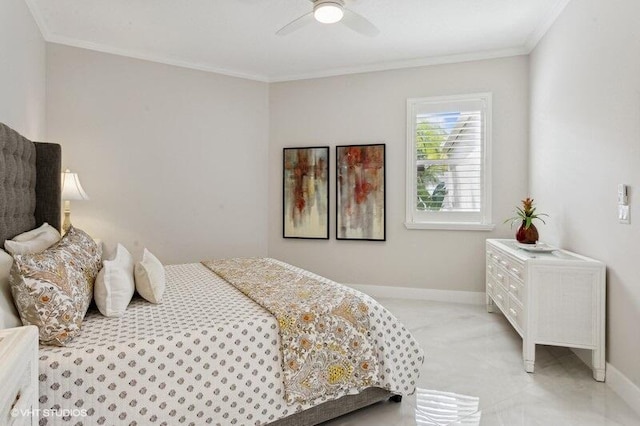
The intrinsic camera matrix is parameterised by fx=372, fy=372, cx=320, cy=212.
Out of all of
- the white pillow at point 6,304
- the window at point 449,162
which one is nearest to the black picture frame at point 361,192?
the window at point 449,162

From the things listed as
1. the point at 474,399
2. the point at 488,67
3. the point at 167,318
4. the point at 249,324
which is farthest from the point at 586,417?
the point at 488,67

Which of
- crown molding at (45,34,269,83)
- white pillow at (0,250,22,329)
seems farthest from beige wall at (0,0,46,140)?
white pillow at (0,250,22,329)

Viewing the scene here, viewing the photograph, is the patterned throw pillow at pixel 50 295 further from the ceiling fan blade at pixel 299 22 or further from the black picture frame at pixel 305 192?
the black picture frame at pixel 305 192

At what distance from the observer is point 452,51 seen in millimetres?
3955

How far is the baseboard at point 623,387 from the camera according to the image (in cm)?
200

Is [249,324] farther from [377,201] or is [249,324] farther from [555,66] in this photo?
[555,66]

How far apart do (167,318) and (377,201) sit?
3039 mm

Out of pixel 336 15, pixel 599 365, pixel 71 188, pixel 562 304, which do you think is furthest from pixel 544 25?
pixel 71 188

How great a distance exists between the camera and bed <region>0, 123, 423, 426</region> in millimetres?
1351

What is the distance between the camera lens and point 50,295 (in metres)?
1.42

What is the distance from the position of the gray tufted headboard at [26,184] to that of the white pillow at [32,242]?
3.3 inches

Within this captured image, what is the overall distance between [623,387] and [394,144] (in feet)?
9.70

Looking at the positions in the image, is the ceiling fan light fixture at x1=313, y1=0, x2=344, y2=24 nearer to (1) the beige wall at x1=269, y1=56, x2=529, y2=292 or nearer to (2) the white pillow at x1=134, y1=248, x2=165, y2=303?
(1) the beige wall at x1=269, y1=56, x2=529, y2=292

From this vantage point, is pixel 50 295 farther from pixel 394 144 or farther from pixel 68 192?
pixel 394 144
